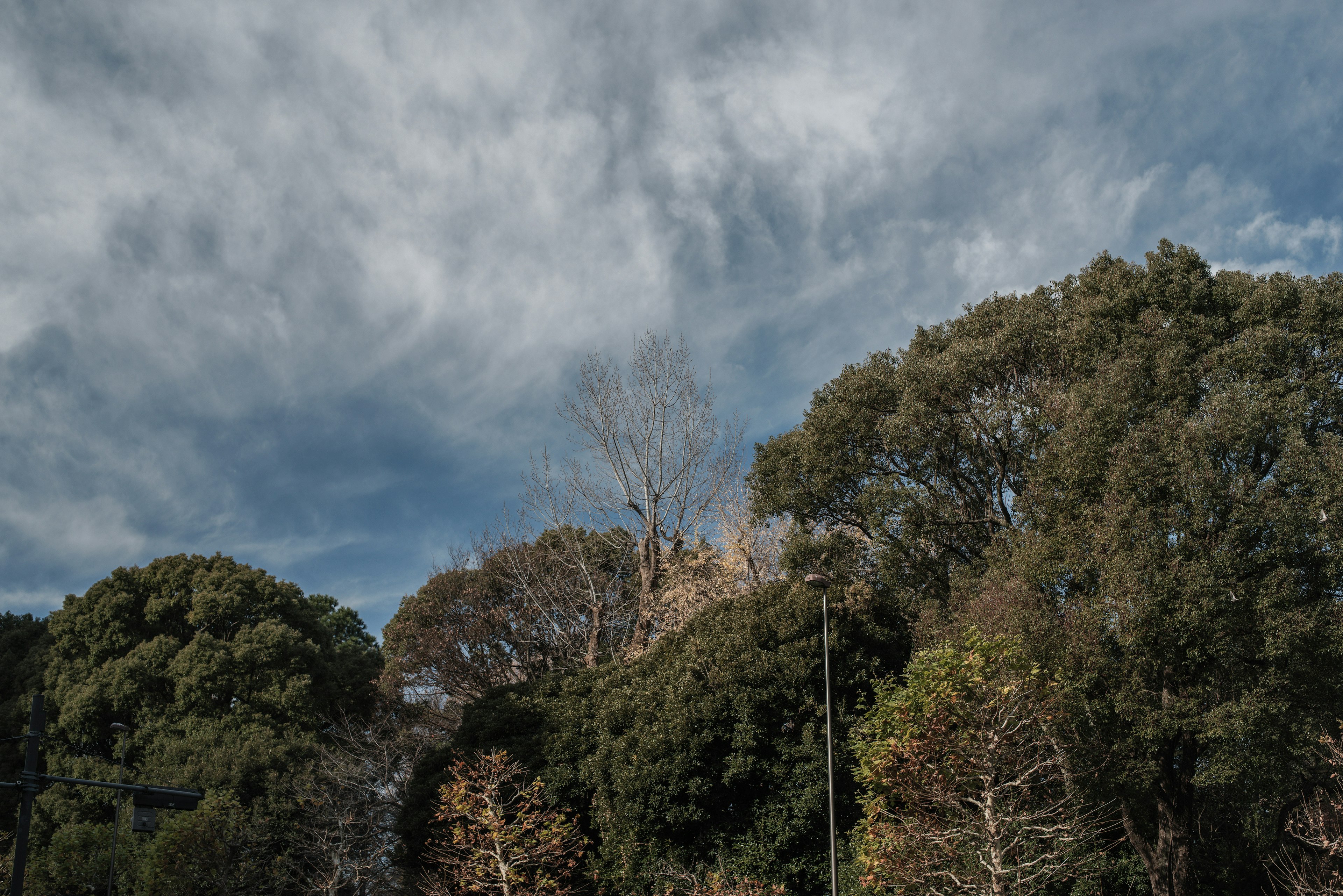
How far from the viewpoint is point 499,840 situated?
1608cm

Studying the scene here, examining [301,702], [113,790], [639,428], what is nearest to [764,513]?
[639,428]

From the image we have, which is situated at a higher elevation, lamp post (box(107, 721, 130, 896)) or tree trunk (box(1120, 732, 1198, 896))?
lamp post (box(107, 721, 130, 896))

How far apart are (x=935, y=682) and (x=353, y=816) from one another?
681 inches

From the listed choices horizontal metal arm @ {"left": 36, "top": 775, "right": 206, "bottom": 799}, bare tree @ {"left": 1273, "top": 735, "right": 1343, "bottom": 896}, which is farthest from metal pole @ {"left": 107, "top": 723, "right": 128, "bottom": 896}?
bare tree @ {"left": 1273, "top": 735, "right": 1343, "bottom": 896}

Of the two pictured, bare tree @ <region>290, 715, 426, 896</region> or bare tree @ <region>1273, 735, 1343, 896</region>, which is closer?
bare tree @ <region>1273, 735, 1343, 896</region>

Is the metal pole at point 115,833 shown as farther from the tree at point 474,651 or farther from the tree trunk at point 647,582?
the tree trunk at point 647,582

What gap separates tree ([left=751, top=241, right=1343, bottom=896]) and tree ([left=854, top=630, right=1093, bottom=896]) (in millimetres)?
1241

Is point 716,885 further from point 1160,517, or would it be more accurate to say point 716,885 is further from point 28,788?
point 28,788

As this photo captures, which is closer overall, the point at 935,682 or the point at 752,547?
the point at 935,682

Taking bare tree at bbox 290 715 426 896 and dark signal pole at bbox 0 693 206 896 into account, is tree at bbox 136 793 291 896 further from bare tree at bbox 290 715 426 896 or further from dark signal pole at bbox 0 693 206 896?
dark signal pole at bbox 0 693 206 896

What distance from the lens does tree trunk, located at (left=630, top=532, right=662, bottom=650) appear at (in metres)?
25.4

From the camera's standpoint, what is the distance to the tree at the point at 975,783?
12.5m

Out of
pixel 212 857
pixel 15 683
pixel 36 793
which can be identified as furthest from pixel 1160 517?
pixel 15 683

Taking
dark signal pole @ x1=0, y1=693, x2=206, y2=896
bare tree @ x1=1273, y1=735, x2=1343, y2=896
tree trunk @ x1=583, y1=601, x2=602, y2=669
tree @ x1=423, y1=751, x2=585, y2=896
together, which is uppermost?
tree trunk @ x1=583, y1=601, x2=602, y2=669
